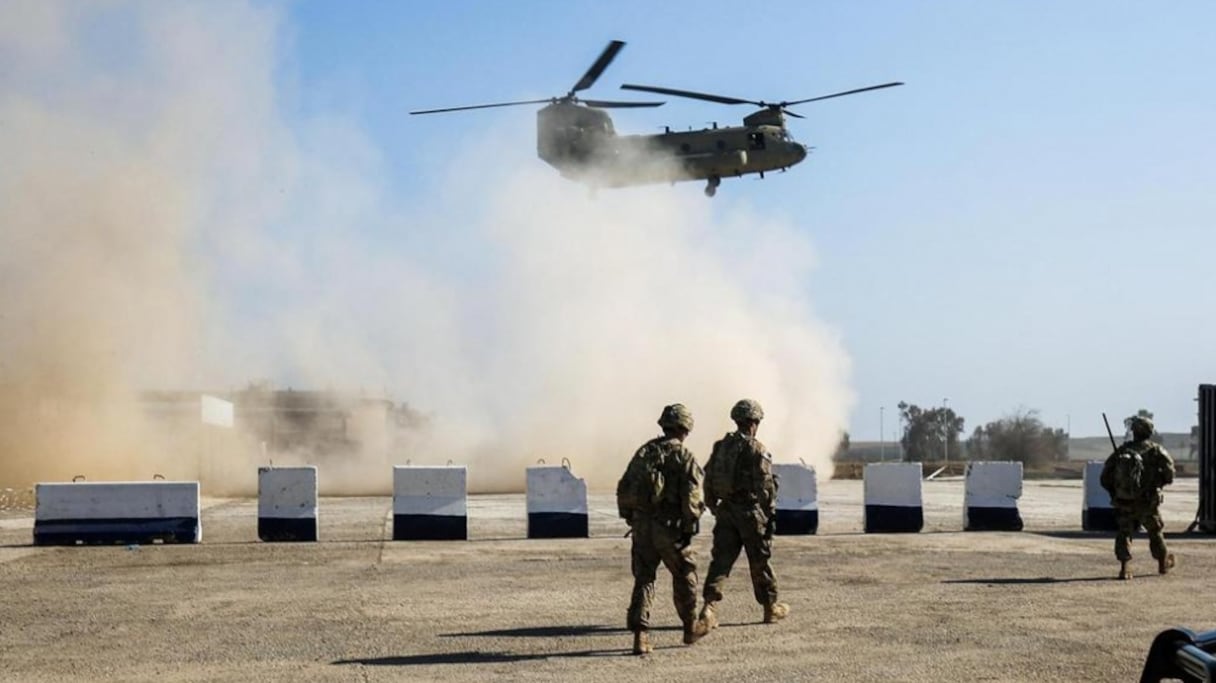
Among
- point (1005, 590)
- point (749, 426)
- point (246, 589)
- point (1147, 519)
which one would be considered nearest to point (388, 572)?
point (246, 589)

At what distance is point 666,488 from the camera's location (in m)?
10.2

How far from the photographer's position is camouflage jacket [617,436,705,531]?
10.2 meters

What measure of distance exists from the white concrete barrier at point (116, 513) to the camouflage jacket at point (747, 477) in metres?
9.73

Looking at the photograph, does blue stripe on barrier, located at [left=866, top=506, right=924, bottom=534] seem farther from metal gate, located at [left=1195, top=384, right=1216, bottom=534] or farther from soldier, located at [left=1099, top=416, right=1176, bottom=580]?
soldier, located at [left=1099, top=416, right=1176, bottom=580]

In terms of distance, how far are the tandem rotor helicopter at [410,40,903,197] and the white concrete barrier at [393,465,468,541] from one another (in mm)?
16360

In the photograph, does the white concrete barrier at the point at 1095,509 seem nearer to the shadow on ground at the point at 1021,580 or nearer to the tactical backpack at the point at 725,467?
the shadow on ground at the point at 1021,580

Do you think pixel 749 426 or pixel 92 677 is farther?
pixel 749 426

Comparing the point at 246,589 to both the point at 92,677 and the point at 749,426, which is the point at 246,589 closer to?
the point at 92,677

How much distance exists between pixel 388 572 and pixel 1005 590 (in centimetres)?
660

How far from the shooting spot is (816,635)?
10648 mm

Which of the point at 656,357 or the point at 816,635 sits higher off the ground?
the point at 656,357

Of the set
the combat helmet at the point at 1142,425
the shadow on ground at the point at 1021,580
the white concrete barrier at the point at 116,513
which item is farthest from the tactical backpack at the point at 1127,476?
the white concrete barrier at the point at 116,513

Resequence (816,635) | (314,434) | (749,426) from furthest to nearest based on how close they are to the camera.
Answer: (314,434) → (749,426) → (816,635)

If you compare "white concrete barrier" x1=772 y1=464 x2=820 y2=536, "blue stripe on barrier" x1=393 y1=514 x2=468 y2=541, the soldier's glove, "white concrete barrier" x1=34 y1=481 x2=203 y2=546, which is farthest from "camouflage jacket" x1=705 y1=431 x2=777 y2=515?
"white concrete barrier" x1=34 y1=481 x2=203 y2=546
